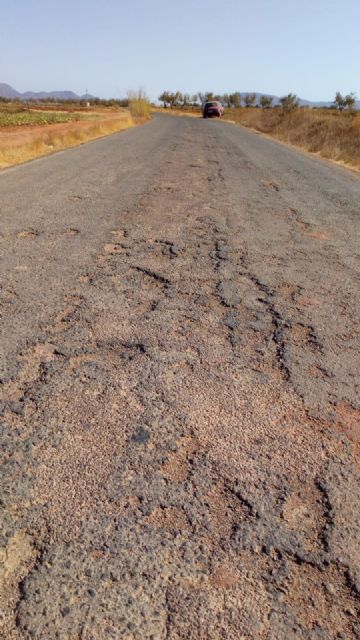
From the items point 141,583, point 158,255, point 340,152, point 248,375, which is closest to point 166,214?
point 158,255

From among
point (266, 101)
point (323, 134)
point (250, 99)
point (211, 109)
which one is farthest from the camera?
point (250, 99)

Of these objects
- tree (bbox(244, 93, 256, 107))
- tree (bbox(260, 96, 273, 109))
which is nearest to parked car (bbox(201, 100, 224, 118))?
tree (bbox(260, 96, 273, 109))

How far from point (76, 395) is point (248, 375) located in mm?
813

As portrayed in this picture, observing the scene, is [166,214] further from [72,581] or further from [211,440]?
[72,581]

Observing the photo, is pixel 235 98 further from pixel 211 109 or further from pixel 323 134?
pixel 323 134

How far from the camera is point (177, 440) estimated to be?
1.88 meters

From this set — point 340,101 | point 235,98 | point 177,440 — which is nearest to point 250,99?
point 235,98

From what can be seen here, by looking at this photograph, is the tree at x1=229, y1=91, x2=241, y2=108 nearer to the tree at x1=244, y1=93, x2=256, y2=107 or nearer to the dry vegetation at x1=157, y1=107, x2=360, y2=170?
the tree at x1=244, y1=93, x2=256, y2=107

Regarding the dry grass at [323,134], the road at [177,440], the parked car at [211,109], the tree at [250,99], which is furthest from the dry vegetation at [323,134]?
the tree at [250,99]

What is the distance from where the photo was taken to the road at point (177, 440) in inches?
50.1

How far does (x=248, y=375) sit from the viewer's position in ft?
7.77

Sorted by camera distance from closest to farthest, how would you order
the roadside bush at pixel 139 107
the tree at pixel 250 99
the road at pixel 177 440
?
the road at pixel 177 440 < the roadside bush at pixel 139 107 < the tree at pixel 250 99

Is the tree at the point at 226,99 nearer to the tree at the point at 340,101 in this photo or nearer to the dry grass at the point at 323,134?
the tree at the point at 340,101

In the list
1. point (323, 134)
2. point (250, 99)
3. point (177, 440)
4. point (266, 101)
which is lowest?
point (177, 440)
